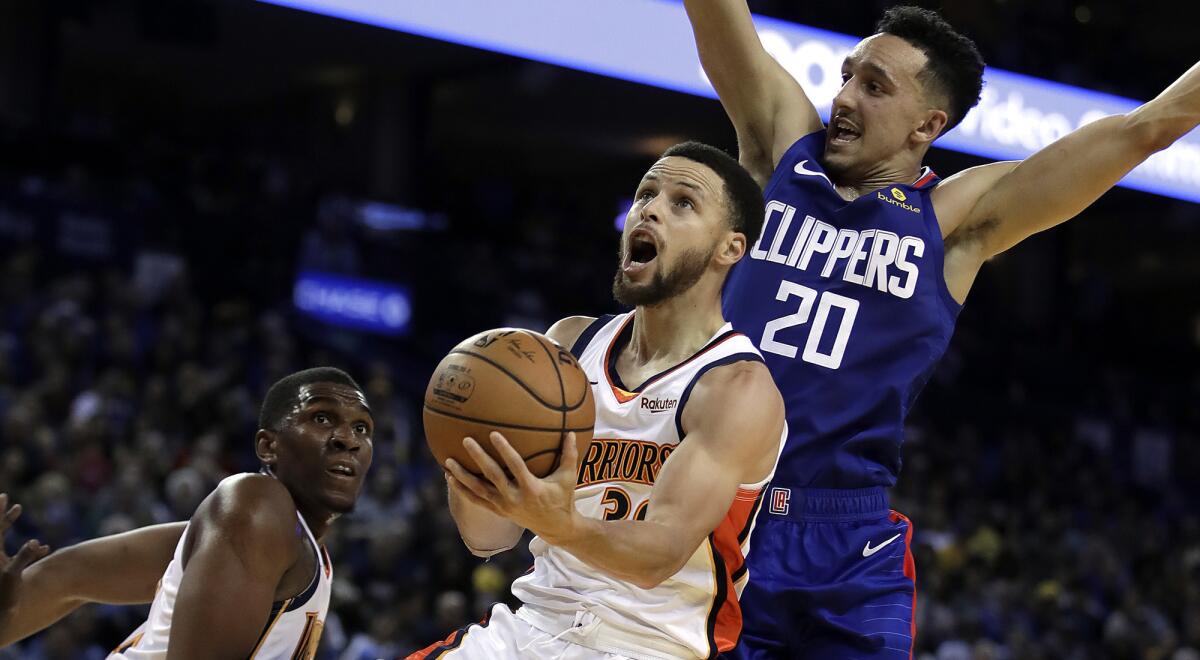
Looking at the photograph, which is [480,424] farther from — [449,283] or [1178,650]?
[449,283]

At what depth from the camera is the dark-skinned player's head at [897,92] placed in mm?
3512

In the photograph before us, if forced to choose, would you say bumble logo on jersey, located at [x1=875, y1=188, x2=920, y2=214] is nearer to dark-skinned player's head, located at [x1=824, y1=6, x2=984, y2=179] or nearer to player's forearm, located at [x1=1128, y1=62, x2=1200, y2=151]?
dark-skinned player's head, located at [x1=824, y1=6, x2=984, y2=179]

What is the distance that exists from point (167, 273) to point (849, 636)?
8.86 metres

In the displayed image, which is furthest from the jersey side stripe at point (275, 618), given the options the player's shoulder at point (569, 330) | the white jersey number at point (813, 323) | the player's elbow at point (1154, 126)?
the player's elbow at point (1154, 126)

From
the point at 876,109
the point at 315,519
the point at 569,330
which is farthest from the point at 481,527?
the point at 876,109

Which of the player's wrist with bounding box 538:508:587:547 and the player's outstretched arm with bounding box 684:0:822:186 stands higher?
the player's outstretched arm with bounding box 684:0:822:186

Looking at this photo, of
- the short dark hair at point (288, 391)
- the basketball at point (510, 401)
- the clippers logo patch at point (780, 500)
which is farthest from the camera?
the short dark hair at point (288, 391)

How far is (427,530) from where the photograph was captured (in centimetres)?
898

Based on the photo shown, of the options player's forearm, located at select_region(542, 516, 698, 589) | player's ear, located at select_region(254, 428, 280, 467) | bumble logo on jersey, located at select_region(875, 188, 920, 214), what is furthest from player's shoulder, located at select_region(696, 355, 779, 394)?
player's ear, located at select_region(254, 428, 280, 467)

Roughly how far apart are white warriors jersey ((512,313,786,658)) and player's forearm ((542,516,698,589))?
0.90 feet

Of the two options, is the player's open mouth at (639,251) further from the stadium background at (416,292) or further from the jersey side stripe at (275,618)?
the stadium background at (416,292)

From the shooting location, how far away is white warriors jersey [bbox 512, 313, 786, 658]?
2748mm

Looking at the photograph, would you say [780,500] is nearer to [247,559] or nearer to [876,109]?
[876,109]

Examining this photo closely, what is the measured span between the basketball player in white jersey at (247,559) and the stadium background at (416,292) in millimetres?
3232
